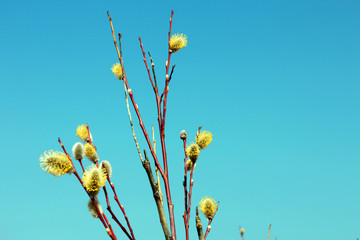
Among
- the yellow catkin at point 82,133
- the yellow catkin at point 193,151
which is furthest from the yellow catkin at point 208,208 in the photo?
the yellow catkin at point 82,133

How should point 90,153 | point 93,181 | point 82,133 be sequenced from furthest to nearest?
point 82,133 < point 90,153 < point 93,181

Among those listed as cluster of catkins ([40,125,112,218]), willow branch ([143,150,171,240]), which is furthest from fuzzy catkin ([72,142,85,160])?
willow branch ([143,150,171,240])

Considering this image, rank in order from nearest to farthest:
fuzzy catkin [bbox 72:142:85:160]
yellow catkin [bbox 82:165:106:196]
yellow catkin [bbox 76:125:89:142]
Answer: yellow catkin [bbox 82:165:106:196], fuzzy catkin [bbox 72:142:85:160], yellow catkin [bbox 76:125:89:142]

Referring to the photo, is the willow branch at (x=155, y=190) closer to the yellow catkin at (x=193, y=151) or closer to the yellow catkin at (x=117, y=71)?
the yellow catkin at (x=193, y=151)

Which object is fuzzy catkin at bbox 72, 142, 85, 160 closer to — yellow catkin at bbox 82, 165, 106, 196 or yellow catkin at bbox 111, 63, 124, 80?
yellow catkin at bbox 82, 165, 106, 196

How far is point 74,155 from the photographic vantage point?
6.05 feet

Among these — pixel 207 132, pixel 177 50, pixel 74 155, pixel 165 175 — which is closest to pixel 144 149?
pixel 165 175

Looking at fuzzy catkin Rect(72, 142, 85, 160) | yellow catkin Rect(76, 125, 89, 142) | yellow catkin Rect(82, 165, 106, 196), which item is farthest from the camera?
yellow catkin Rect(76, 125, 89, 142)

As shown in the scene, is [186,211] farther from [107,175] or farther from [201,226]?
[107,175]

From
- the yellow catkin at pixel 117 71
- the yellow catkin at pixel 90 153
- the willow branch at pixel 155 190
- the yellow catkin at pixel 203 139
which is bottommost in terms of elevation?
the willow branch at pixel 155 190

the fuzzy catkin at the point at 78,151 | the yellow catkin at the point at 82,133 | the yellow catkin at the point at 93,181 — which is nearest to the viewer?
the yellow catkin at the point at 93,181

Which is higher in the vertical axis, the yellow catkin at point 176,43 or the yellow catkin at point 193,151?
the yellow catkin at point 176,43

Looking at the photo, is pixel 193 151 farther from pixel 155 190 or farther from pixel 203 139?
pixel 155 190

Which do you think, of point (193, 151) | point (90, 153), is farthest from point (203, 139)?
point (90, 153)
